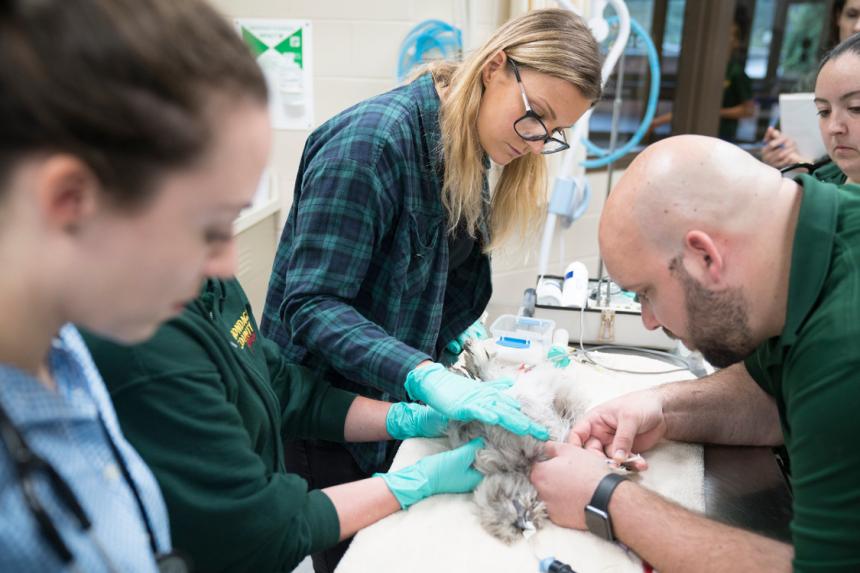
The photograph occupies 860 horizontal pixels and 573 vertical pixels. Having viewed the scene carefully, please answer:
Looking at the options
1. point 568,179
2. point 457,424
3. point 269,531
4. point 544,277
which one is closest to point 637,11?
point 568,179

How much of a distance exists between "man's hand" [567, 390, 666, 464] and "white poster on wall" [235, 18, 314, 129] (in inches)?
78.0

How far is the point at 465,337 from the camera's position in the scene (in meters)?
1.99

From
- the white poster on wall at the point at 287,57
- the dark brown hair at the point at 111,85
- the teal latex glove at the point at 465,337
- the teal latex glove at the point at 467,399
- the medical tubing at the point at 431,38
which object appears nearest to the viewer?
the dark brown hair at the point at 111,85

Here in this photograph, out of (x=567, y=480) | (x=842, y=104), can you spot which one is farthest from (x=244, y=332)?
(x=842, y=104)

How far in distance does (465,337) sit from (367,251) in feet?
2.23

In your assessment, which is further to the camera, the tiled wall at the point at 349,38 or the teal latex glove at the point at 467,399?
the tiled wall at the point at 349,38

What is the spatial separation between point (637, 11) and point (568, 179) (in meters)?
1.57

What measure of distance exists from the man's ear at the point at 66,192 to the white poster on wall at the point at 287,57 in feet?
7.69

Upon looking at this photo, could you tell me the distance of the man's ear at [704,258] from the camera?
105 cm

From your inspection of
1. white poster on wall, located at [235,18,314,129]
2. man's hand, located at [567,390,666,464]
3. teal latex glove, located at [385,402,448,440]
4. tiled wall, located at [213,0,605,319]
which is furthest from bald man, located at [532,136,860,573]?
white poster on wall, located at [235,18,314,129]

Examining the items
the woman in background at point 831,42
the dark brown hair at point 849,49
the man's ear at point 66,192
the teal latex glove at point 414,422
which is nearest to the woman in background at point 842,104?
the dark brown hair at point 849,49

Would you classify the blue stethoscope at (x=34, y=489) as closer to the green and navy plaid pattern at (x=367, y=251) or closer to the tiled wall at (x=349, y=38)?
the green and navy plaid pattern at (x=367, y=251)

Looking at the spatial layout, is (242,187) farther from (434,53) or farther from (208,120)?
(434,53)

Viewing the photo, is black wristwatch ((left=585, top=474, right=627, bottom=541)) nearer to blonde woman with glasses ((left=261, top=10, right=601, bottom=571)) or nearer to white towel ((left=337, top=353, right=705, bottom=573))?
white towel ((left=337, top=353, right=705, bottom=573))
